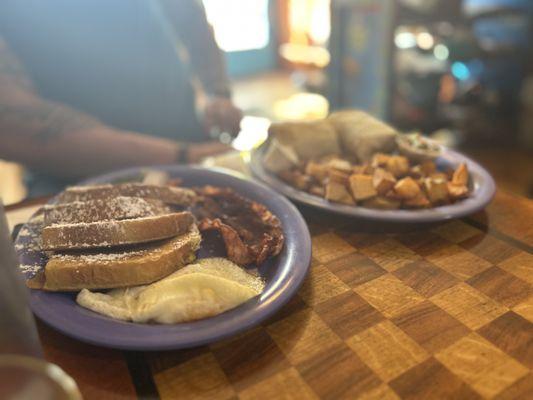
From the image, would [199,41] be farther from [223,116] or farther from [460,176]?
[460,176]

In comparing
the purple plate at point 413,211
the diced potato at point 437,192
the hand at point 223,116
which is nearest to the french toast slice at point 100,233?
the purple plate at point 413,211

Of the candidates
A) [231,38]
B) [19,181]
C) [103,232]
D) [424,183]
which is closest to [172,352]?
[103,232]

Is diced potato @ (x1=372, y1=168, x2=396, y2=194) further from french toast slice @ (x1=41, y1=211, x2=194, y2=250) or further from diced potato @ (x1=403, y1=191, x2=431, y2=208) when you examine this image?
french toast slice @ (x1=41, y1=211, x2=194, y2=250)

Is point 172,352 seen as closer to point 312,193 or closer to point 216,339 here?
point 216,339

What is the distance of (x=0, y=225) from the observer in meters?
0.47

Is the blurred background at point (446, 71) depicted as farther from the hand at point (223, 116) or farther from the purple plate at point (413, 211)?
the purple plate at point (413, 211)

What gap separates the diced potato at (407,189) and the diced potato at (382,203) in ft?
0.07

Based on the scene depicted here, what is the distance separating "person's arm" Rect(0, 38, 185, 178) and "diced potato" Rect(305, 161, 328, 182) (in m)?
A: 0.59

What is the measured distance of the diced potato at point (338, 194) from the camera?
3.11 feet

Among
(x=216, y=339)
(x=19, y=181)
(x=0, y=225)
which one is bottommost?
(x=19, y=181)

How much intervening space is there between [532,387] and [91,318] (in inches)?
23.4

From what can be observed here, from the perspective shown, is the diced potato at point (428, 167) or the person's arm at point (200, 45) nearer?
the diced potato at point (428, 167)

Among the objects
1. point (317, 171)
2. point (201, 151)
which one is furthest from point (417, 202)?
point (201, 151)

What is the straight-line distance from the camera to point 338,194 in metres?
0.95
